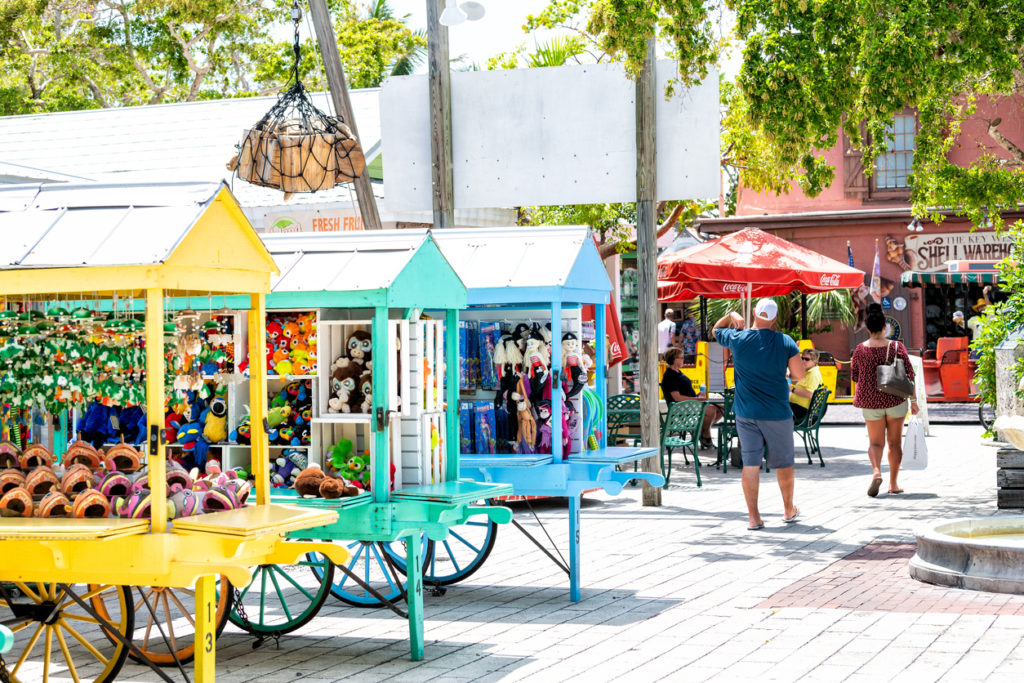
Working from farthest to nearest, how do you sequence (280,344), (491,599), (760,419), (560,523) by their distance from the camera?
1. (560,523)
2. (760,419)
3. (491,599)
4. (280,344)

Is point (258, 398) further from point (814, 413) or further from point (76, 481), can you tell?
point (814, 413)

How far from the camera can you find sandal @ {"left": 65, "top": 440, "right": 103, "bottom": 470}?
6266 mm

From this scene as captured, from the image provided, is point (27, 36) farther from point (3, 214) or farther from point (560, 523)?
point (3, 214)

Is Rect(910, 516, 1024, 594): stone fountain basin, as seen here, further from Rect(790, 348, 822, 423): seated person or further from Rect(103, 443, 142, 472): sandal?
Rect(790, 348, 822, 423): seated person

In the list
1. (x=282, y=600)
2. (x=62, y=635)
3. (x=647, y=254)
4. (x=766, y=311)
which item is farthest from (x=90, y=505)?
(x=647, y=254)

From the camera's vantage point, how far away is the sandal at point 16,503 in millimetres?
5602

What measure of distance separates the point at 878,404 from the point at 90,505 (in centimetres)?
814

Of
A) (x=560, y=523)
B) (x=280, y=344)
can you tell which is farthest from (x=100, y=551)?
(x=560, y=523)

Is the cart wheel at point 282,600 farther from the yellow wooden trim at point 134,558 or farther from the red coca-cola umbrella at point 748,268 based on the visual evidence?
the red coca-cola umbrella at point 748,268

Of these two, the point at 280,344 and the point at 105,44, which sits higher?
the point at 105,44

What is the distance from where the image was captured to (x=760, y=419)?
10117 mm

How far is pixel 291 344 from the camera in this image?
7082 millimetres

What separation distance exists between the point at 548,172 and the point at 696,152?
4.36 feet

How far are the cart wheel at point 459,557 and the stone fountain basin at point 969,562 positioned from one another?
2.70m
